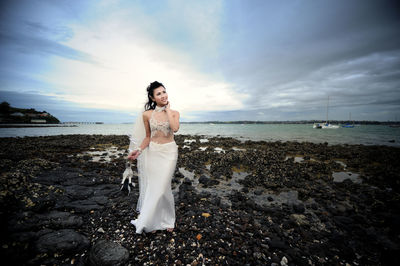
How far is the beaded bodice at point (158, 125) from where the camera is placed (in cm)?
462

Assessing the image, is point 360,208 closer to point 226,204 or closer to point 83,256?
point 226,204

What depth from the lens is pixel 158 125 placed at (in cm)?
462

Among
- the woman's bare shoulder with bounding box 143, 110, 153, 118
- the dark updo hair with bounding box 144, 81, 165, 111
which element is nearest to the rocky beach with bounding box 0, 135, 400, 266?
the woman's bare shoulder with bounding box 143, 110, 153, 118

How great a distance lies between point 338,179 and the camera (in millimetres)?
10773

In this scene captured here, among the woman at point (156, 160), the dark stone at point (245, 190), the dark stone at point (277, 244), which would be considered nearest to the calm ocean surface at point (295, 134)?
the dark stone at point (245, 190)

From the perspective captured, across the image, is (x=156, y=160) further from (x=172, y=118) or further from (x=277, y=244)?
(x=277, y=244)

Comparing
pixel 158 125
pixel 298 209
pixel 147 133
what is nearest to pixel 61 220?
pixel 147 133

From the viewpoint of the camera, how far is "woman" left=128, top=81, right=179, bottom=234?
4.45 m

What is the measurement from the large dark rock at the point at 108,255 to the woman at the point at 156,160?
2.21ft

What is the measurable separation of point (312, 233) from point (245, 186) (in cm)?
404

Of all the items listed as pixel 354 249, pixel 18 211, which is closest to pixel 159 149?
pixel 18 211

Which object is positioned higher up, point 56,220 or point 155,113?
point 155,113

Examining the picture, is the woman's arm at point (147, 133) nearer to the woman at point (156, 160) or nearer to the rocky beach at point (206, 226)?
the woman at point (156, 160)

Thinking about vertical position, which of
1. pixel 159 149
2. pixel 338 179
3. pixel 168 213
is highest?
pixel 159 149
